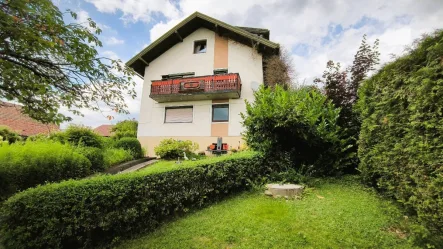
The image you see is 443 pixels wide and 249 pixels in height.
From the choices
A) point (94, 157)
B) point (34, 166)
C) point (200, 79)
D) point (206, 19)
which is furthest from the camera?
point (206, 19)

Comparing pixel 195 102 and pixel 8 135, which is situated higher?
pixel 195 102

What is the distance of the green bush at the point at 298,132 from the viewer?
7332 mm

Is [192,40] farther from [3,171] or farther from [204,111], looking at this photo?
[3,171]

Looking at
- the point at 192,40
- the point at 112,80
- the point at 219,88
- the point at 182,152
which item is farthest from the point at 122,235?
the point at 192,40

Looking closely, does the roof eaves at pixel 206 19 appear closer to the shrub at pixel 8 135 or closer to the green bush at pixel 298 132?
the green bush at pixel 298 132

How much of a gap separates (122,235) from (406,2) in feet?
26.4

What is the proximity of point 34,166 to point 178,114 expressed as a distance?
35.1 feet

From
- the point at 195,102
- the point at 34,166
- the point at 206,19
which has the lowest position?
the point at 34,166

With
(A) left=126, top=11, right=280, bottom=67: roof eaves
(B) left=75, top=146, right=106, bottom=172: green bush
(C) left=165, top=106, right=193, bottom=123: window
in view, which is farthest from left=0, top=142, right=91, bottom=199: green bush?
(A) left=126, top=11, right=280, bottom=67: roof eaves

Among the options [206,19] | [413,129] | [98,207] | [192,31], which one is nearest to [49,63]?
[98,207]

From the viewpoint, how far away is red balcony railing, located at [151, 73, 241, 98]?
14.3 meters

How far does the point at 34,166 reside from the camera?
5605 mm

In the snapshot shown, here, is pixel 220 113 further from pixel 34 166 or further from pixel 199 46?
pixel 34 166

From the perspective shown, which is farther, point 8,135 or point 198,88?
point 198,88
